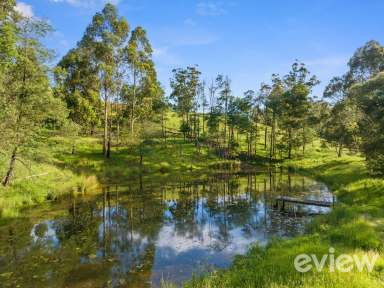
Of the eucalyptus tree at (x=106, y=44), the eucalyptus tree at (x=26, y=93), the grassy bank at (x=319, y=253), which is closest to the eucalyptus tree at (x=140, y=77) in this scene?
the eucalyptus tree at (x=106, y=44)

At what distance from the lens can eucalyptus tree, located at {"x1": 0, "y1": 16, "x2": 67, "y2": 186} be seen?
19.1 m

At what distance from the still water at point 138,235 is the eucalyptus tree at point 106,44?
62.1 feet

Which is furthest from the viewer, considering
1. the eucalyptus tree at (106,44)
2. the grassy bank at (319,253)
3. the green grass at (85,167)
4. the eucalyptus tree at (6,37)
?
the eucalyptus tree at (106,44)

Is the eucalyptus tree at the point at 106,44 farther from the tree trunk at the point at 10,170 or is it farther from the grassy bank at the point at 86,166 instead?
the tree trunk at the point at 10,170

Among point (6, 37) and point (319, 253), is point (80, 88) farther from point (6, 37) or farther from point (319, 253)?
point (319, 253)

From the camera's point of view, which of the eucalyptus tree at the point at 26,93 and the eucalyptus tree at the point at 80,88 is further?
the eucalyptus tree at the point at 80,88

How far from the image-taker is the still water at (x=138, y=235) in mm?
10873

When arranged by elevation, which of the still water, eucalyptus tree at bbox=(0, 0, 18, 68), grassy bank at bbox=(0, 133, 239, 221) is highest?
eucalyptus tree at bbox=(0, 0, 18, 68)

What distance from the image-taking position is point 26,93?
21.6 m

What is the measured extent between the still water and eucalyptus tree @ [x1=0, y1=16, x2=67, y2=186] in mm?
5019

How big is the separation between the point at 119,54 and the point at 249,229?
33521mm

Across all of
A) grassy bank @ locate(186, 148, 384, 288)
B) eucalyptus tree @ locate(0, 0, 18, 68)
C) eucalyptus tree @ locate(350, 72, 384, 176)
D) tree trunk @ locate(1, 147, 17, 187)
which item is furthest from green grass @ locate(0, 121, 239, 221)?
eucalyptus tree @ locate(350, 72, 384, 176)

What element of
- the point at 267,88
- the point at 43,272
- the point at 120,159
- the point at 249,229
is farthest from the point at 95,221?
the point at 267,88

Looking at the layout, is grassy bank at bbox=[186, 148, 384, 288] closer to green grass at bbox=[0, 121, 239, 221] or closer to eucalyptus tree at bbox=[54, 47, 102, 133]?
green grass at bbox=[0, 121, 239, 221]
